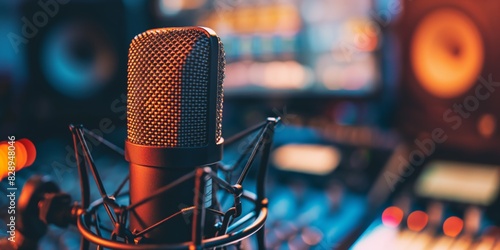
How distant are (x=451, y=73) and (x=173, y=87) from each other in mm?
995

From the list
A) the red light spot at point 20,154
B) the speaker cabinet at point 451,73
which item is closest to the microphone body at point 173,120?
the speaker cabinet at point 451,73

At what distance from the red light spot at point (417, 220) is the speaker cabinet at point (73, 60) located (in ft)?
4.30

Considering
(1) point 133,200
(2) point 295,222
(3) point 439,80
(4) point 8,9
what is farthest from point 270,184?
(4) point 8,9

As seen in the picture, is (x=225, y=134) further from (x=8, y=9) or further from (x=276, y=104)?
(x=8, y=9)

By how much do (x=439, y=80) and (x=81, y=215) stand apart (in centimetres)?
106

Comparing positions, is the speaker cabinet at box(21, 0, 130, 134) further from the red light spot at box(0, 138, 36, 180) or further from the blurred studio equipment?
the blurred studio equipment

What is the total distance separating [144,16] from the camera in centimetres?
213

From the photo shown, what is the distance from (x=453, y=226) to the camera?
1.10 m

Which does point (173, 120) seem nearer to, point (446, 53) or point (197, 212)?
point (197, 212)

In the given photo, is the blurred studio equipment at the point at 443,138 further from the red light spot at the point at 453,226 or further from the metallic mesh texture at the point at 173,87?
the metallic mesh texture at the point at 173,87

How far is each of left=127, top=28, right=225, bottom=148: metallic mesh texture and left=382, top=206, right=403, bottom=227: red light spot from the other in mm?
747

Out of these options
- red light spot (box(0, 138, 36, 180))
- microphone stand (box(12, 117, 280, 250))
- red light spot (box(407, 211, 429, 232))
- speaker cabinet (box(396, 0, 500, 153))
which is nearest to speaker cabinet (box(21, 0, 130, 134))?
red light spot (box(0, 138, 36, 180))

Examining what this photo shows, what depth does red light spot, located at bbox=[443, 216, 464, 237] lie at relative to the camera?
1.08 metres

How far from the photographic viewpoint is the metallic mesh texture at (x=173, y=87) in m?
0.50
